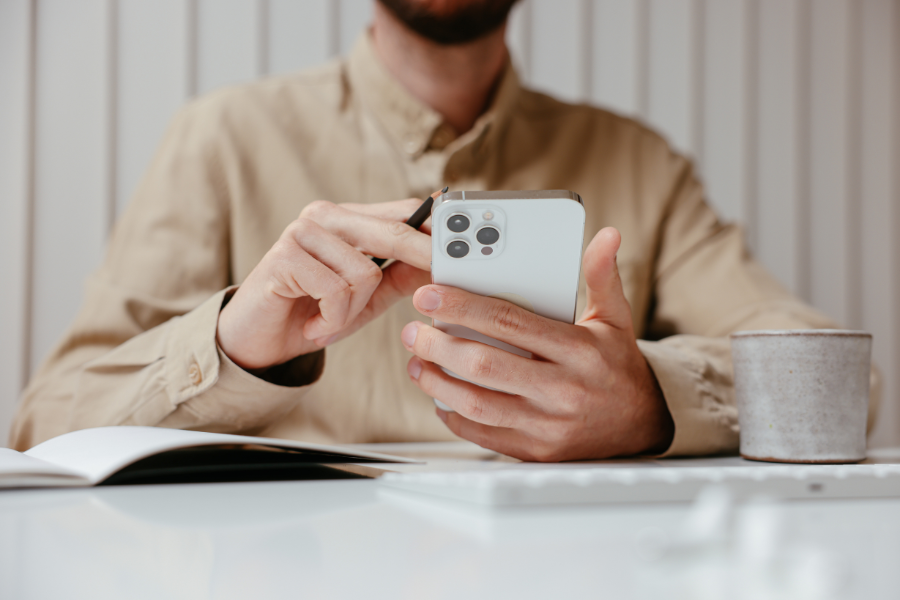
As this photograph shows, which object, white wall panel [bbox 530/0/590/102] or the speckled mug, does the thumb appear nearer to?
the speckled mug

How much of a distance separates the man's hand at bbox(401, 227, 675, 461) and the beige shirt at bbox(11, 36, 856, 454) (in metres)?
0.11

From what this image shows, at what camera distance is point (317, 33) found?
1.23 meters

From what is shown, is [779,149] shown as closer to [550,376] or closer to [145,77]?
[550,376]

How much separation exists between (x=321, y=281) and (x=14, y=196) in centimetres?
89

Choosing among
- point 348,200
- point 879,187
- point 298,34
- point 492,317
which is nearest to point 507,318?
point 492,317

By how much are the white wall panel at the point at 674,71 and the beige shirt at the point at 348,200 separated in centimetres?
25

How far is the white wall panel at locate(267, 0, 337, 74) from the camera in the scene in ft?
3.97

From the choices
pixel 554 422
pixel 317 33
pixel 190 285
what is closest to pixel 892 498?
pixel 554 422

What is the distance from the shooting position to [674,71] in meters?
1.36

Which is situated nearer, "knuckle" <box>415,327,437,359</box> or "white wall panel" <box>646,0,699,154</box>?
"knuckle" <box>415,327,437,359</box>

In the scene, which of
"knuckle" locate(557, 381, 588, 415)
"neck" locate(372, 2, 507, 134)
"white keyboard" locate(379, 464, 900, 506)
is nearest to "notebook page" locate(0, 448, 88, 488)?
"white keyboard" locate(379, 464, 900, 506)

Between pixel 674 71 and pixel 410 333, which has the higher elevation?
pixel 674 71

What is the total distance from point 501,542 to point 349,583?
7 cm

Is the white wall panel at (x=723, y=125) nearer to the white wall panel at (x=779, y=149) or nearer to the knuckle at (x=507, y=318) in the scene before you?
the white wall panel at (x=779, y=149)
